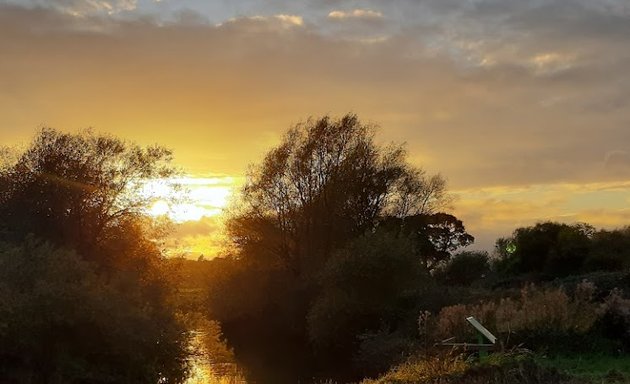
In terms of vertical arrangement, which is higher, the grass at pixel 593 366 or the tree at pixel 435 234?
the tree at pixel 435 234

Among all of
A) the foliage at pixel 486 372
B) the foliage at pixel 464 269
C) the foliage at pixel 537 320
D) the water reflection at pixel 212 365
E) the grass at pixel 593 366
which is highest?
the foliage at pixel 464 269

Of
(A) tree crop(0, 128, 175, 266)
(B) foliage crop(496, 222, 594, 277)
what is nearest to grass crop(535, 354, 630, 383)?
(A) tree crop(0, 128, 175, 266)

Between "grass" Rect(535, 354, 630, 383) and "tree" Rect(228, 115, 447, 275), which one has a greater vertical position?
"tree" Rect(228, 115, 447, 275)

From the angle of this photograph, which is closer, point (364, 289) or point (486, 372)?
point (486, 372)

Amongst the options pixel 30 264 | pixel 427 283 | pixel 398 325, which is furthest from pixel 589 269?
pixel 30 264

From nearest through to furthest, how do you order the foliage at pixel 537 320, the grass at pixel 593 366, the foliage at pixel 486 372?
1. the foliage at pixel 486 372
2. the grass at pixel 593 366
3. the foliage at pixel 537 320

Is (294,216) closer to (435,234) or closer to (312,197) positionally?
(312,197)

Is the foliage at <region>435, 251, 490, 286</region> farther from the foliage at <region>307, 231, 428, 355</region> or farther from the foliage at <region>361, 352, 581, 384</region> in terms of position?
the foliage at <region>361, 352, 581, 384</region>

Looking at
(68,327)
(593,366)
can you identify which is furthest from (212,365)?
(593,366)

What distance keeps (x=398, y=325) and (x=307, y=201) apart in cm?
1844

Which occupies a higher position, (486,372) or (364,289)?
(364,289)

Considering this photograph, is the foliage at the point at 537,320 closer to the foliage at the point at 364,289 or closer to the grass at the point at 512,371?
the grass at the point at 512,371

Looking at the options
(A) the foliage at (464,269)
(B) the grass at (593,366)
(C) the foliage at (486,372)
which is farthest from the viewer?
(A) the foliage at (464,269)

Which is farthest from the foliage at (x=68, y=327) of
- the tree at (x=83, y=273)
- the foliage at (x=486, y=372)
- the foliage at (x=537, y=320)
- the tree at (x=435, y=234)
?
the tree at (x=435, y=234)
